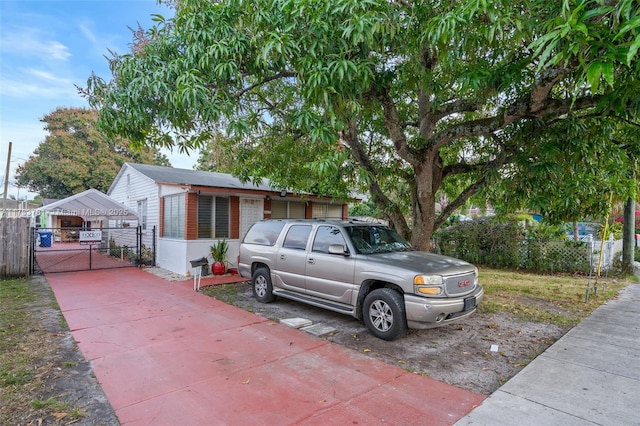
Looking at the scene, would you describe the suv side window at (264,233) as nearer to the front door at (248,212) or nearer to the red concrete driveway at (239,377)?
the red concrete driveway at (239,377)

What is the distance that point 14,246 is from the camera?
980 centimetres

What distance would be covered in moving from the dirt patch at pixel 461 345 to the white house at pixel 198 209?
492 cm

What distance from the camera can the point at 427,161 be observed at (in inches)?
274

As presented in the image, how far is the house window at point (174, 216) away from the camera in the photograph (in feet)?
35.7

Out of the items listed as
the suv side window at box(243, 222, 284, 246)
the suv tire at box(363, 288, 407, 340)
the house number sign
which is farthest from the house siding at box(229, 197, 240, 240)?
the suv tire at box(363, 288, 407, 340)

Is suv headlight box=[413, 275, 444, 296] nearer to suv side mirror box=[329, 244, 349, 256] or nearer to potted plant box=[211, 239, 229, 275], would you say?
suv side mirror box=[329, 244, 349, 256]

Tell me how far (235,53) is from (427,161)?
4124 mm

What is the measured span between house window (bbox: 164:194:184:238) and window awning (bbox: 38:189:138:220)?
2.17 metres

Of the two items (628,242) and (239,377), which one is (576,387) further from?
(628,242)

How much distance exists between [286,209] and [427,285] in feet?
28.5

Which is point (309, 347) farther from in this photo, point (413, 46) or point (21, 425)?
point (413, 46)

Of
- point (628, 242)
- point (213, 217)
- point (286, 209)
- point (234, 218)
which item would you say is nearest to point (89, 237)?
point (213, 217)

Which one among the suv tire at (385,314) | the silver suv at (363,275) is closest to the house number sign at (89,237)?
the silver suv at (363,275)

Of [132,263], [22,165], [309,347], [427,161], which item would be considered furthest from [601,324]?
[22,165]
